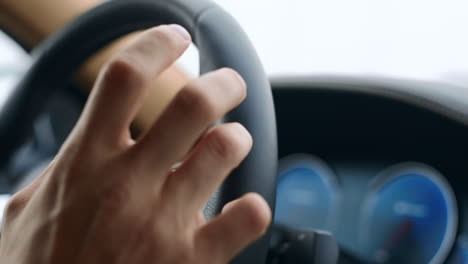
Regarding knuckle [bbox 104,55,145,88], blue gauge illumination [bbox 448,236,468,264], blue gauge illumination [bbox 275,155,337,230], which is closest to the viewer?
knuckle [bbox 104,55,145,88]

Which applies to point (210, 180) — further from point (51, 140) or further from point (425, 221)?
point (51, 140)

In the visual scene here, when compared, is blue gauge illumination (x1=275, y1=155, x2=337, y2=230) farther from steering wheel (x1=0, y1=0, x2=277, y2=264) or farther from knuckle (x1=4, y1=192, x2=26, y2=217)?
knuckle (x1=4, y1=192, x2=26, y2=217)

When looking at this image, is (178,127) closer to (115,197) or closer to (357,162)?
(115,197)

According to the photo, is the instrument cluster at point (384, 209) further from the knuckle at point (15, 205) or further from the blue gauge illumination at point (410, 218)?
the knuckle at point (15, 205)

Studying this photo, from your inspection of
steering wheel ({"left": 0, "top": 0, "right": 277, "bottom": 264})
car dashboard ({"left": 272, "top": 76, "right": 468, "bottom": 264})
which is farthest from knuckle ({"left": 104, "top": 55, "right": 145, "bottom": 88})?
car dashboard ({"left": 272, "top": 76, "right": 468, "bottom": 264})

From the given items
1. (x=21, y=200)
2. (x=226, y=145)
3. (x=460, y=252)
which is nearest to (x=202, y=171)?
(x=226, y=145)

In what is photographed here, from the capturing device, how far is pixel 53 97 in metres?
0.81

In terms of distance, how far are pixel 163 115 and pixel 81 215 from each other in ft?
0.24

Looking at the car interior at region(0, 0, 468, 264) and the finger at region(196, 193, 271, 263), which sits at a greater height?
the finger at region(196, 193, 271, 263)

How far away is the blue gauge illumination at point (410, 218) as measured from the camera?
2.33 ft

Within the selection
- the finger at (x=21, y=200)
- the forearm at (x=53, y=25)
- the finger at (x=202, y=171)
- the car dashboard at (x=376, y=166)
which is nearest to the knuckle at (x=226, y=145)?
the finger at (x=202, y=171)

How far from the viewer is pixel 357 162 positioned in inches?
33.4

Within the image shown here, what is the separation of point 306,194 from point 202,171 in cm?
53

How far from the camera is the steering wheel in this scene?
46 centimetres
